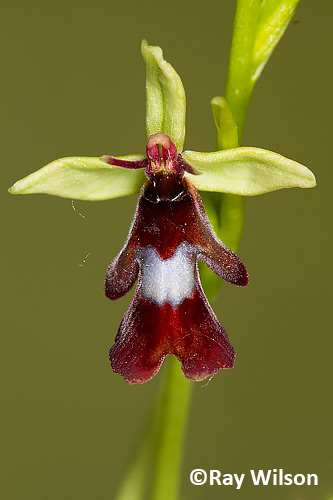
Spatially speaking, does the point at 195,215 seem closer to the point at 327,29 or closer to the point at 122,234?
the point at 122,234

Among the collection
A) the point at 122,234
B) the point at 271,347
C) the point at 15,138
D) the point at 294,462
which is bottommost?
the point at 294,462

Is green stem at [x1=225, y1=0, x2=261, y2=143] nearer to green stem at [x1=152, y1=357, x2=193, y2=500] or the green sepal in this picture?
the green sepal

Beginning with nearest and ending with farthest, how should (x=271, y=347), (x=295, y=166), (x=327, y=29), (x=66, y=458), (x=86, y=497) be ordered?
(x=295, y=166) < (x=86, y=497) < (x=66, y=458) < (x=271, y=347) < (x=327, y=29)

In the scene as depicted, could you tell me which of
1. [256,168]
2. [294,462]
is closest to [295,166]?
[256,168]

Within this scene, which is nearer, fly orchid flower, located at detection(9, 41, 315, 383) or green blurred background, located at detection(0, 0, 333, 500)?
fly orchid flower, located at detection(9, 41, 315, 383)

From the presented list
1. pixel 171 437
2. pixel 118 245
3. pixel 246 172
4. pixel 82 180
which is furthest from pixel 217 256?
pixel 118 245

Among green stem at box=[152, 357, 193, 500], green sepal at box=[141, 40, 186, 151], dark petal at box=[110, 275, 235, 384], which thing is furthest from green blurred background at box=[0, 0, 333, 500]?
green sepal at box=[141, 40, 186, 151]

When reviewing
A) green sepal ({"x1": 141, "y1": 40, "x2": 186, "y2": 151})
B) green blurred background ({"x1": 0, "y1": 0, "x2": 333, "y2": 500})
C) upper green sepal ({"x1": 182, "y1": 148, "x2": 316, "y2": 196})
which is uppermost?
green blurred background ({"x1": 0, "y1": 0, "x2": 333, "y2": 500})

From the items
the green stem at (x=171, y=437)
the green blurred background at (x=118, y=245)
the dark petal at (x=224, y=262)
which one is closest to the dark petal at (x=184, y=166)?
the dark petal at (x=224, y=262)

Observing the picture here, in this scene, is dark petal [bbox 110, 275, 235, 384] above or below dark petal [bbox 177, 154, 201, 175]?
below

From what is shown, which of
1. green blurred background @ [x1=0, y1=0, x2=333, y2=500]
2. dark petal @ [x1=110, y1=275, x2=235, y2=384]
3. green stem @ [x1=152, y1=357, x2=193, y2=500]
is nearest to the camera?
dark petal @ [x1=110, y1=275, x2=235, y2=384]
